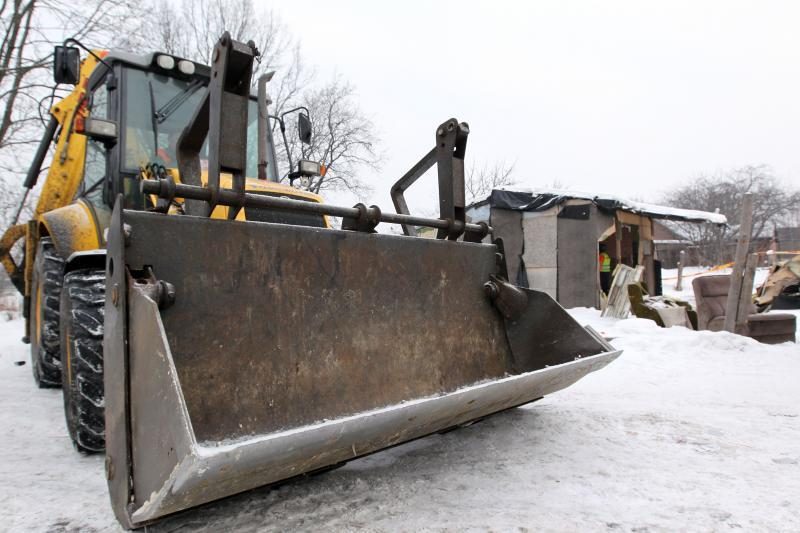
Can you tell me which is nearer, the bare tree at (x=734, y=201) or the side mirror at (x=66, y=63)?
the side mirror at (x=66, y=63)

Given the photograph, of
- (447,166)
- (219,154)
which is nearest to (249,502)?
(219,154)

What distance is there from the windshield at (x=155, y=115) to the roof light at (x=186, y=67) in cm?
10

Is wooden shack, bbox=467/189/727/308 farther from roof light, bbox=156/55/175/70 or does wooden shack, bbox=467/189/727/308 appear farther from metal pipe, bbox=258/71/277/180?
roof light, bbox=156/55/175/70

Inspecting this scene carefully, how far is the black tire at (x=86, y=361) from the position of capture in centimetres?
268

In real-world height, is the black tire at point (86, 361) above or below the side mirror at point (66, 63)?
below

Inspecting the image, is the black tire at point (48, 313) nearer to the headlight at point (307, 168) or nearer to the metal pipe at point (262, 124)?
the metal pipe at point (262, 124)

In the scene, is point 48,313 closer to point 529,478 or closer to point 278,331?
point 278,331

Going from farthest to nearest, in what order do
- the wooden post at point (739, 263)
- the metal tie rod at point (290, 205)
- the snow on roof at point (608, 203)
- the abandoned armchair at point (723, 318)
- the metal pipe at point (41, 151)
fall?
the snow on roof at point (608, 203), the abandoned armchair at point (723, 318), the wooden post at point (739, 263), the metal pipe at point (41, 151), the metal tie rod at point (290, 205)

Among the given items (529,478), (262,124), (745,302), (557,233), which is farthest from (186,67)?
(557,233)

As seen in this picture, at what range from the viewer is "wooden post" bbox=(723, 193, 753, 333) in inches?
297

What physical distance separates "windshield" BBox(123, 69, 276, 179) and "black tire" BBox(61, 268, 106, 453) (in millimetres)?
1405

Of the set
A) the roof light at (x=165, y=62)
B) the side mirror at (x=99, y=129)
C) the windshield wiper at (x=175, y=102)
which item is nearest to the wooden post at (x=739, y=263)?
the windshield wiper at (x=175, y=102)

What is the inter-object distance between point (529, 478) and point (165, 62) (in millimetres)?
3929

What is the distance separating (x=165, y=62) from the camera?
4.19 m
